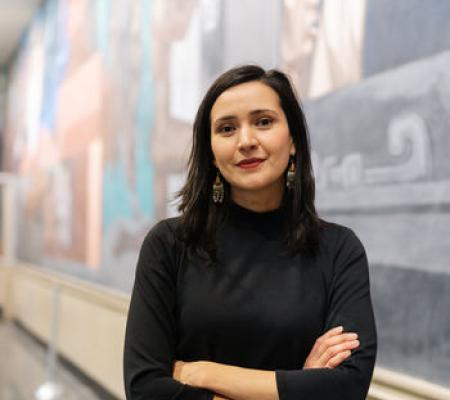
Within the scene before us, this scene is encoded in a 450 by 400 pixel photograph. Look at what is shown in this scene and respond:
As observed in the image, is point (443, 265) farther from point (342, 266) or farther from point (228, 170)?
point (228, 170)

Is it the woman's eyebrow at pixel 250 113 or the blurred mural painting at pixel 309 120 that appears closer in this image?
the woman's eyebrow at pixel 250 113

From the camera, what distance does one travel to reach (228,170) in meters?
1.28

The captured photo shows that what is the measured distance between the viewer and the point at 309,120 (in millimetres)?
2344

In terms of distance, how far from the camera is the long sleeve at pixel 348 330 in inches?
46.6

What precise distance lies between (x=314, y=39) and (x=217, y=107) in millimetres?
1214

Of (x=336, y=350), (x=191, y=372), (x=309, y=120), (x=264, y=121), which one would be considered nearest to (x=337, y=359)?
(x=336, y=350)

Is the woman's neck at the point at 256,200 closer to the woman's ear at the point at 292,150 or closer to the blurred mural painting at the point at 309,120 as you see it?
the woman's ear at the point at 292,150

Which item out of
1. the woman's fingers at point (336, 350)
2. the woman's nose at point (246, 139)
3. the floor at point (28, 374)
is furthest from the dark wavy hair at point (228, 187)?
the floor at point (28, 374)

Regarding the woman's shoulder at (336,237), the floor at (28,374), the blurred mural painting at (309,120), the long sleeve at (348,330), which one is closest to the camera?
the long sleeve at (348,330)

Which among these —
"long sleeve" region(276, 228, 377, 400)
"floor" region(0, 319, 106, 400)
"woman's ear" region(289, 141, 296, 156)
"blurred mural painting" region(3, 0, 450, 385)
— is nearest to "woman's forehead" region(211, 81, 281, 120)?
"woman's ear" region(289, 141, 296, 156)

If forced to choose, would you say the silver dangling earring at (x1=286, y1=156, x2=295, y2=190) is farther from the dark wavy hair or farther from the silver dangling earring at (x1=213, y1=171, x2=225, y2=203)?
the silver dangling earring at (x1=213, y1=171, x2=225, y2=203)

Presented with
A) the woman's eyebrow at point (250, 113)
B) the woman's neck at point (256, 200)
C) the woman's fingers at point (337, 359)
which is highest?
the woman's eyebrow at point (250, 113)

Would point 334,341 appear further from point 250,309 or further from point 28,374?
point 28,374

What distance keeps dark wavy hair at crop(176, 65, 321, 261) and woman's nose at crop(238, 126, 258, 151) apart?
108 mm
